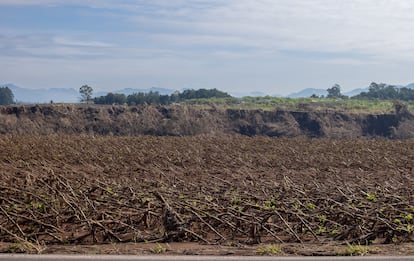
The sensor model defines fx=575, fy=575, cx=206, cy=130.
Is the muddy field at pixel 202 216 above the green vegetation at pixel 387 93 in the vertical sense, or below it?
below

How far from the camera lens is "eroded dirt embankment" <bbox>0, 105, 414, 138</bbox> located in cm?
6331

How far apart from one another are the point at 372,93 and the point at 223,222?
143400 mm

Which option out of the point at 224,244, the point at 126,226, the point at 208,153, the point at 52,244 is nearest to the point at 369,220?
the point at 224,244

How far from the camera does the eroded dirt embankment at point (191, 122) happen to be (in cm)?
6331

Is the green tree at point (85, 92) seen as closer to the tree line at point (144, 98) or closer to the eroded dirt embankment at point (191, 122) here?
the tree line at point (144, 98)

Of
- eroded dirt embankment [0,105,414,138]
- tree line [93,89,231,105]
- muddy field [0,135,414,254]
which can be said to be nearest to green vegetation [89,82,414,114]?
tree line [93,89,231,105]

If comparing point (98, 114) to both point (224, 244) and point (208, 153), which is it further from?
point (224, 244)

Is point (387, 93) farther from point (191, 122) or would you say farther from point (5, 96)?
point (5, 96)

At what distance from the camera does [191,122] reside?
6625 centimetres

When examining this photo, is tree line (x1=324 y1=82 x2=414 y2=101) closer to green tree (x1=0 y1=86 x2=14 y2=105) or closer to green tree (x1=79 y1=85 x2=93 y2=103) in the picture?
green tree (x1=79 y1=85 x2=93 y2=103)

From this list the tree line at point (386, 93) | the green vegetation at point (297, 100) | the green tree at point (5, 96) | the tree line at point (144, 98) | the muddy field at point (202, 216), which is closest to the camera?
the muddy field at point (202, 216)

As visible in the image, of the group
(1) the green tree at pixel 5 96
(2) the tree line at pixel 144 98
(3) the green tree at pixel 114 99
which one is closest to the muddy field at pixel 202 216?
(2) the tree line at pixel 144 98

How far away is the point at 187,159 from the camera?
960 inches

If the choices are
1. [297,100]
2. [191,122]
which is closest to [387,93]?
[297,100]
